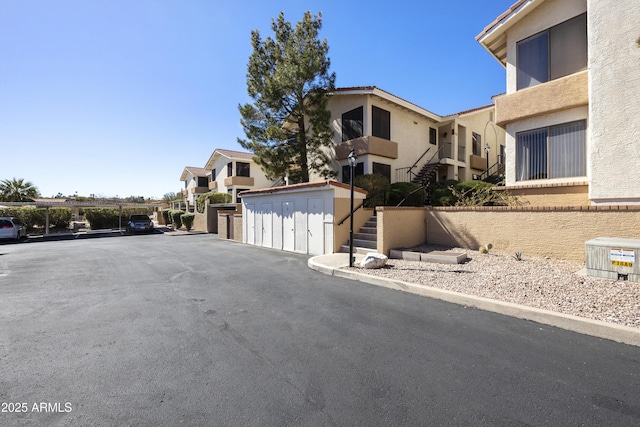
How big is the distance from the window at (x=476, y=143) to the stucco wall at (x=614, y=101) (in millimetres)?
12988

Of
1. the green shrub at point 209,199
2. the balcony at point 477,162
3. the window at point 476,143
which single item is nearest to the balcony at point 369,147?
the balcony at point 477,162

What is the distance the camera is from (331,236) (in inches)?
425

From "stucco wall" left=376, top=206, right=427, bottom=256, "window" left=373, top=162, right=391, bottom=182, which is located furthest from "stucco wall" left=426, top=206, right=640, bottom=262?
"window" left=373, top=162, right=391, bottom=182

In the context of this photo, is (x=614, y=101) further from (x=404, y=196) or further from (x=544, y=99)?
(x=404, y=196)

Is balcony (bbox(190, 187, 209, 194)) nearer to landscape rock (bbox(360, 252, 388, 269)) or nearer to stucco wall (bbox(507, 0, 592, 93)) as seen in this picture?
landscape rock (bbox(360, 252, 388, 269))

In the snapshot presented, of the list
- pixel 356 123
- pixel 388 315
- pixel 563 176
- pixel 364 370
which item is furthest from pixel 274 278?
pixel 356 123

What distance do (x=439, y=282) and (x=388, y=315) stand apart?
2144mm

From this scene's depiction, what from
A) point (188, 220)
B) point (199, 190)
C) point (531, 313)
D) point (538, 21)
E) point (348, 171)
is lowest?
point (531, 313)

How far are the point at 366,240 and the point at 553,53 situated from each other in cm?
896

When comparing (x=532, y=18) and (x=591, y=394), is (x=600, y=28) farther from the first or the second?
(x=591, y=394)

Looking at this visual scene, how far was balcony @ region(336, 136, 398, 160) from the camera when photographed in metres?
15.3

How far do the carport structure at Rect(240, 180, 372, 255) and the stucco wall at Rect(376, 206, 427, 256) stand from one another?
77.5 inches

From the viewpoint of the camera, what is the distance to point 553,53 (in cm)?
936

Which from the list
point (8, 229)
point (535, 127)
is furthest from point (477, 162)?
point (8, 229)
